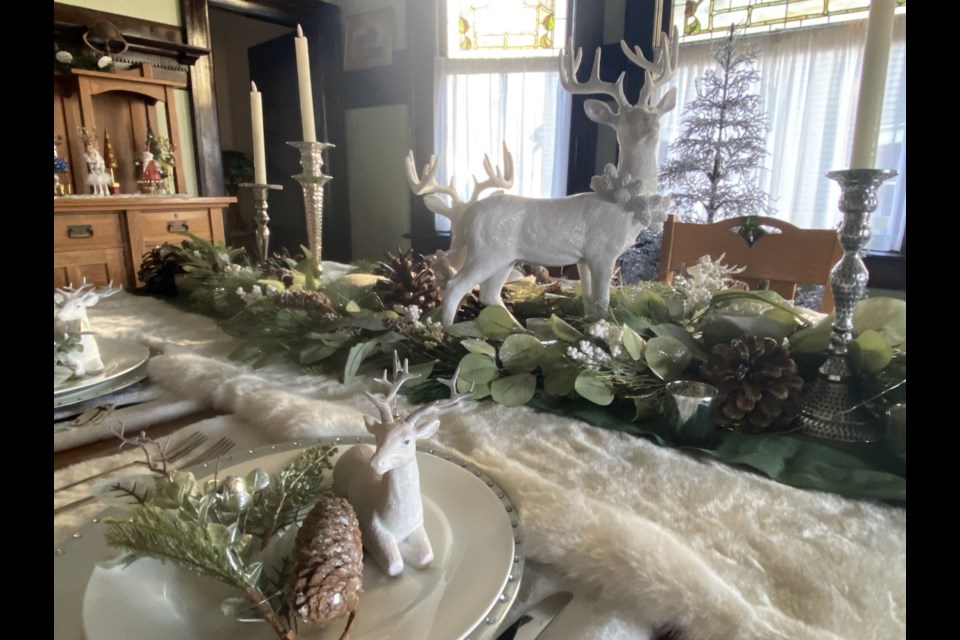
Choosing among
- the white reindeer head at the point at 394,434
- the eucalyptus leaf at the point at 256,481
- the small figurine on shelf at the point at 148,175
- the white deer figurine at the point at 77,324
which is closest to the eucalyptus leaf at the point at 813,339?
the white reindeer head at the point at 394,434

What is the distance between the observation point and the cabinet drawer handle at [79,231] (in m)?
2.08

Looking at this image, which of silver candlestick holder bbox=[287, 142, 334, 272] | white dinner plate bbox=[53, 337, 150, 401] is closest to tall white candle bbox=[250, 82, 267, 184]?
silver candlestick holder bbox=[287, 142, 334, 272]

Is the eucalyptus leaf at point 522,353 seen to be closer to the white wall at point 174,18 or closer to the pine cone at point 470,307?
the pine cone at point 470,307

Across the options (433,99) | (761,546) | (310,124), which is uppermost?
(433,99)

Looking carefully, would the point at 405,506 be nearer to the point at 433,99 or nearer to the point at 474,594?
the point at 474,594

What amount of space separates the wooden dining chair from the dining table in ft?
2.96

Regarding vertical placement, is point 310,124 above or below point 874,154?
above

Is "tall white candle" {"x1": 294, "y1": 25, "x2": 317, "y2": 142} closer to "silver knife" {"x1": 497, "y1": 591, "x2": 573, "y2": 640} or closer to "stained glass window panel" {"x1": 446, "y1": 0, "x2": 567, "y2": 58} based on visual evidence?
"silver knife" {"x1": 497, "y1": 591, "x2": 573, "y2": 640}

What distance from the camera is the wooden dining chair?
48.2 inches

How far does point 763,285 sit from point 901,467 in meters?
0.83

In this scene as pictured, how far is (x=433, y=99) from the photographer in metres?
3.40

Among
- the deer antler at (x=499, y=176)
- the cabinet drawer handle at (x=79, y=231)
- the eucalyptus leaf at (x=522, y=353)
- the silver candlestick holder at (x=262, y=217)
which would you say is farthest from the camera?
the cabinet drawer handle at (x=79, y=231)

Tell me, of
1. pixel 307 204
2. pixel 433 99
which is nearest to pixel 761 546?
pixel 307 204

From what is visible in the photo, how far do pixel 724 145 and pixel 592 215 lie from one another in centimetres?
220
